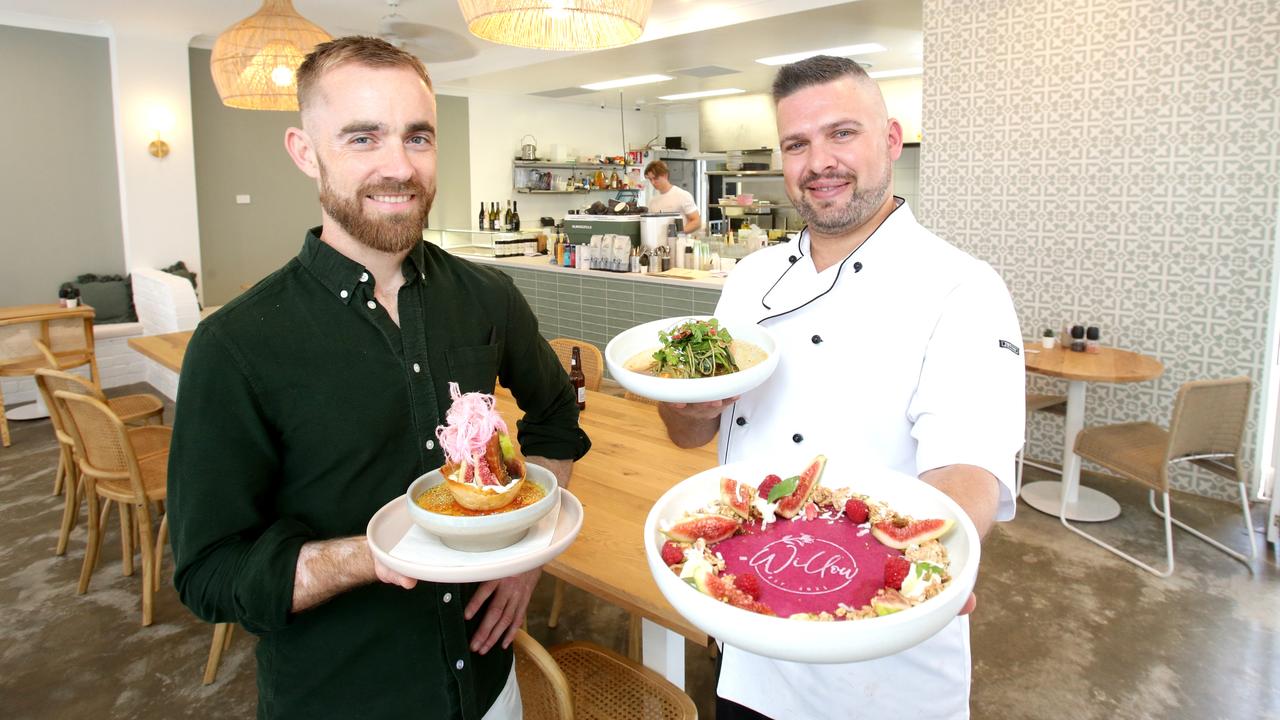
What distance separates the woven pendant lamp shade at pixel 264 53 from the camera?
13.2 ft

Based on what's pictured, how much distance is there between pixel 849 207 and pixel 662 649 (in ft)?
3.89

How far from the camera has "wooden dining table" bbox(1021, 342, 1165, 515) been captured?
3914 millimetres

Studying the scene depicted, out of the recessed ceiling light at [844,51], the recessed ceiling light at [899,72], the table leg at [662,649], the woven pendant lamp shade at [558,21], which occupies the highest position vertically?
the recessed ceiling light at [899,72]

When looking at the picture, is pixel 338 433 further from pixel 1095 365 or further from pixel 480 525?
pixel 1095 365

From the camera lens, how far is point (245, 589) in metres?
1.13

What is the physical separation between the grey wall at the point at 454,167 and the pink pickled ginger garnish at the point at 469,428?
10.1m

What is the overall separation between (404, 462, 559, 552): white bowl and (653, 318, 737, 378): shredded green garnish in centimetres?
45

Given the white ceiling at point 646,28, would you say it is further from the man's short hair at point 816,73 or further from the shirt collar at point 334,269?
the shirt collar at point 334,269

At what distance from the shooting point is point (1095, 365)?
4043 millimetres

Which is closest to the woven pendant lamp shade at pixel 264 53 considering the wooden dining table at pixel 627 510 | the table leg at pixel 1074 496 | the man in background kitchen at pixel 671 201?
the wooden dining table at pixel 627 510

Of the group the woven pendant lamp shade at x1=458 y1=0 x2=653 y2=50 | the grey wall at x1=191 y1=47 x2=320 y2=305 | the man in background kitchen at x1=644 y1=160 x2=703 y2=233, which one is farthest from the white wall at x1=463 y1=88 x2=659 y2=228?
the woven pendant lamp shade at x1=458 y1=0 x2=653 y2=50

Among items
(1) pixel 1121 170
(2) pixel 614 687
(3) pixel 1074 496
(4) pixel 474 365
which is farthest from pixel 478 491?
(1) pixel 1121 170

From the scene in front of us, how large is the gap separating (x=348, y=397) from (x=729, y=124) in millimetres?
10650

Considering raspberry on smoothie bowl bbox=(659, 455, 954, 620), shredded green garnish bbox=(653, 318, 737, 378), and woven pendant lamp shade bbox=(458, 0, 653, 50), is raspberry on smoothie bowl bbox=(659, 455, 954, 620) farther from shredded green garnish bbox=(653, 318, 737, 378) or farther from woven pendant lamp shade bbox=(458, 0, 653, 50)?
woven pendant lamp shade bbox=(458, 0, 653, 50)
